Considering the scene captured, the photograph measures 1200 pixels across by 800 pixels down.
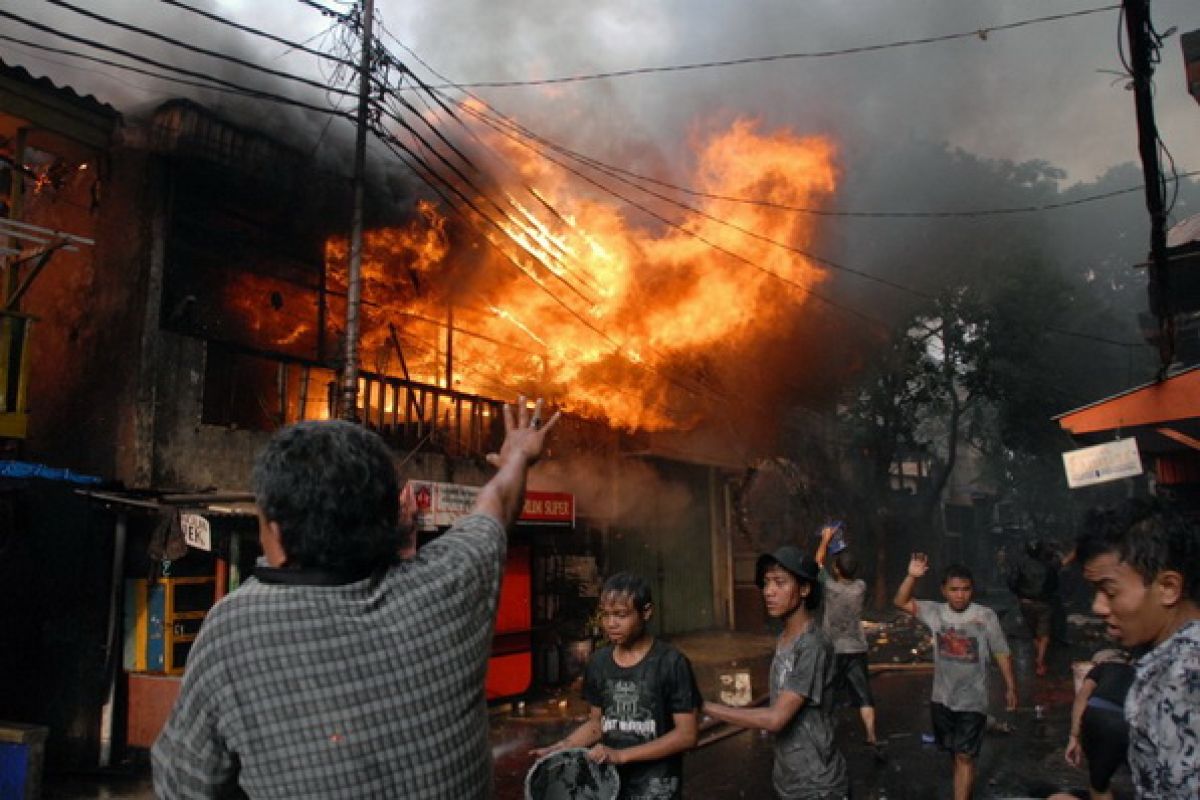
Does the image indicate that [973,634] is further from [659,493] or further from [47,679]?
[659,493]

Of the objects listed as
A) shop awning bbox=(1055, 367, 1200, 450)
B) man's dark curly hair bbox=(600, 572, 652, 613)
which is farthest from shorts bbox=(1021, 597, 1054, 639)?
man's dark curly hair bbox=(600, 572, 652, 613)

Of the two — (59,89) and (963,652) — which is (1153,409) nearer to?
(963,652)

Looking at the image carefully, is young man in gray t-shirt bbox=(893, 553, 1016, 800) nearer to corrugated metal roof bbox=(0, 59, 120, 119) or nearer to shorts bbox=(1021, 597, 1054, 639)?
shorts bbox=(1021, 597, 1054, 639)

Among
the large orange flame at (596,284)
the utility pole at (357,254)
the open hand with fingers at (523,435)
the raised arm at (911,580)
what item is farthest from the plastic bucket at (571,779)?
the large orange flame at (596,284)

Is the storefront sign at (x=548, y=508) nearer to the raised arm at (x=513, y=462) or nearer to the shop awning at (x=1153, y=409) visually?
the shop awning at (x=1153, y=409)

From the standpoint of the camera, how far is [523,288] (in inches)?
549

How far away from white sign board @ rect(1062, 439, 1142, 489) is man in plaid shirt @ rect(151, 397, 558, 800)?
9.90 m

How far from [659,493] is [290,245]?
8863 mm

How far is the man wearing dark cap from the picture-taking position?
3748mm

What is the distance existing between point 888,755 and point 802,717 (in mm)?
4799

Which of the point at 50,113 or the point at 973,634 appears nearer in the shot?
the point at 973,634

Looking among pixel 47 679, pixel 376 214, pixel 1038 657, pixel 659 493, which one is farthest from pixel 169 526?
pixel 1038 657

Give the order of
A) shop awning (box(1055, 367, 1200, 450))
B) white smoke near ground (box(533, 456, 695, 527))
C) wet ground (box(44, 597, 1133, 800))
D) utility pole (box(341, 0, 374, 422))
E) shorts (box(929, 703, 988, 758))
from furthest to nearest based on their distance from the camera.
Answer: white smoke near ground (box(533, 456, 695, 527)), utility pole (box(341, 0, 374, 422)), shop awning (box(1055, 367, 1200, 450)), wet ground (box(44, 597, 1133, 800)), shorts (box(929, 703, 988, 758))

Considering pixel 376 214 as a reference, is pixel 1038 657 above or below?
below
